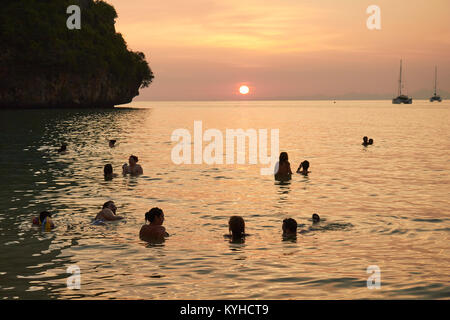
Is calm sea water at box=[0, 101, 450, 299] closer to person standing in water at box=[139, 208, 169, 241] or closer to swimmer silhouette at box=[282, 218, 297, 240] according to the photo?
person standing in water at box=[139, 208, 169, 241]

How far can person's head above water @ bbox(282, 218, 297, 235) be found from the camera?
1477cm

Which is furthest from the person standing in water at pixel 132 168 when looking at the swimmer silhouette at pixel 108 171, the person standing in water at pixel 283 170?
the person standing in water at pixel 283 170

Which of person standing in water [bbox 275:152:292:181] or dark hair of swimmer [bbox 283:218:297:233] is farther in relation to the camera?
person standing in water [bbox 275:152:292:181]

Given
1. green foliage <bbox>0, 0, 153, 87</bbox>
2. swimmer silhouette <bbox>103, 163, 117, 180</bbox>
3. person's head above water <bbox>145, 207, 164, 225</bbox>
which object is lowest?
person's head above water <bbox>145, 207, 164, 225</bbox>

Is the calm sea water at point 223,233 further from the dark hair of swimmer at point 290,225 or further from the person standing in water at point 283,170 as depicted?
the person standing in water at point 283,170

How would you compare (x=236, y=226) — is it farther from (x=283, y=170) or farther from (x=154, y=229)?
(x=283, y=170)

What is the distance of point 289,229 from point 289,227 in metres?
0.07

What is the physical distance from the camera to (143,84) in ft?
552

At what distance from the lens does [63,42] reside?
12988 cm

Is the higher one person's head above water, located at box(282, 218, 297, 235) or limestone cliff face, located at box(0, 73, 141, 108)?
limestone cliff face, located at box(0, 73, 141, 108)

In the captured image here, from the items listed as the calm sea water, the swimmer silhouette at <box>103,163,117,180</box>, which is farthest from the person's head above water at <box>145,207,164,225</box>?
the swimmer silhouette at <box>103,163,117,180</box>

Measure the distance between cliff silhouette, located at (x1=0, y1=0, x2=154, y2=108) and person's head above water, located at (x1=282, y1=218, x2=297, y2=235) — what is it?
4592 inches

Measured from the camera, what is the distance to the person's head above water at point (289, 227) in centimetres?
1477
